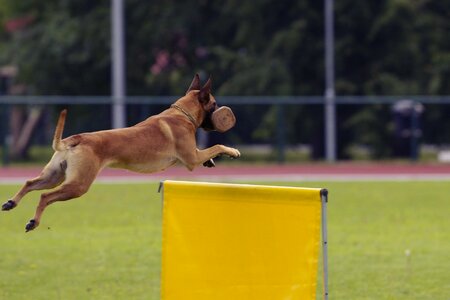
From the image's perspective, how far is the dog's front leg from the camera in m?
8.69

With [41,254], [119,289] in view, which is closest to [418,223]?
[41,254]

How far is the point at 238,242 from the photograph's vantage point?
755cm

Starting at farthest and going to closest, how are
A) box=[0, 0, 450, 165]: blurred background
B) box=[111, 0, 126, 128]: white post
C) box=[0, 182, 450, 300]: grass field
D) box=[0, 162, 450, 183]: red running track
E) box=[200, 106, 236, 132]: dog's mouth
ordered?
box=[111, 0, 126, 128]: white post
box=[0, 0, 450, 165]: blurred background
box=[0, 162, 450, 183]: red running track
box=[0, 182, 450, 300]: grass field
box=[200, 106, 236, 132]: dog's mouth

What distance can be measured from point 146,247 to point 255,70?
19.1 m

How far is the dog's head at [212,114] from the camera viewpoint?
29.0ft

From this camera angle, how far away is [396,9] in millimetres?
32781

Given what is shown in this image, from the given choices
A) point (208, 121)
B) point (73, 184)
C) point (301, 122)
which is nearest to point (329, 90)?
point (301, 122)

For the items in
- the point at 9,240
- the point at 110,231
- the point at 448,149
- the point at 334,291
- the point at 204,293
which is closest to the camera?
the point at 204,293

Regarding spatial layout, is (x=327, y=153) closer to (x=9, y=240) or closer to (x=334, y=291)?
(x=9, y=240)

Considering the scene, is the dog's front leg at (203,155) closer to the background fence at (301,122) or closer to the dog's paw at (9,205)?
the dog's paw at (9,205)

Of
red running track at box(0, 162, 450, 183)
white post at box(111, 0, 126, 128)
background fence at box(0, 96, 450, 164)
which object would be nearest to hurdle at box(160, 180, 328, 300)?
red running track at box(0, 162, 450, 183)

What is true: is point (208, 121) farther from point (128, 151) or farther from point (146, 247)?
point (146, 247)

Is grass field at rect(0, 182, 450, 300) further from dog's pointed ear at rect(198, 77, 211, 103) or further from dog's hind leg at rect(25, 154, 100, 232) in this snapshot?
dog's hind leg at rect(25, 154, 100, 232)

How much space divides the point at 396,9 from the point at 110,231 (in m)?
18.7
